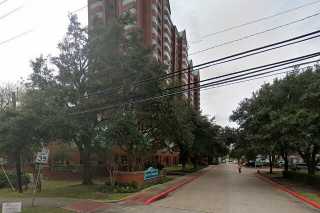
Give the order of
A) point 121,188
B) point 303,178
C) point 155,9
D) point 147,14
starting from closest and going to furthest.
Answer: point 121,188, point 303,178, point 147,14, point 155,9

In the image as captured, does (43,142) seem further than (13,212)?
Yes

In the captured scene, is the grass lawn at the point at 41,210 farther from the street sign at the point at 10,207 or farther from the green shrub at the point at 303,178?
the green shrub at the point at 303,178

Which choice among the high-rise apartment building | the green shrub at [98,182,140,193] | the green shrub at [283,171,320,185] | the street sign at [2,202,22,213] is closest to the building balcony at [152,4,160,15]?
the high-rise apartment building

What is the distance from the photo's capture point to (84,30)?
23906 millimetres

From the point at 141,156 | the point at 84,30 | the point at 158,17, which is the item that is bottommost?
the point at 141,156

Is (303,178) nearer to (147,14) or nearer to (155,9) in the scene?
(147,14)

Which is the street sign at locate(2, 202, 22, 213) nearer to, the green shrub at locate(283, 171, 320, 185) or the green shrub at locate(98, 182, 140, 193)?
the green shrub at locate(98, 182, 140, 193)

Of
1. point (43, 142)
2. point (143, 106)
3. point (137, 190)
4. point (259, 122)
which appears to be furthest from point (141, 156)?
point (259, 122)

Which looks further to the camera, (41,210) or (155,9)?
(155,9)

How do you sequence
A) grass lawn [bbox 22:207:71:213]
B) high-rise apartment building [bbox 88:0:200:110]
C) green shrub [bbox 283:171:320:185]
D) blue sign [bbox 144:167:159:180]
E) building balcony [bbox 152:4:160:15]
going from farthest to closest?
building balcony [bbox 152:4:160:15]
high-rise apartment building [bbox 88:0:200:110]
blue sign [bbox 144:167:159:180]
green shrub [bbox 283:171:320:185]
grass lawn [bbox 22:207:71:213]

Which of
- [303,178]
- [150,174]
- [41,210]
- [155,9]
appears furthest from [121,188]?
[155,9]

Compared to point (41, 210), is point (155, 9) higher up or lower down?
higher up

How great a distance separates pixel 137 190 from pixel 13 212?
10.5 m

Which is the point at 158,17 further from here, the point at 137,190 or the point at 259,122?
the point at 137,190
